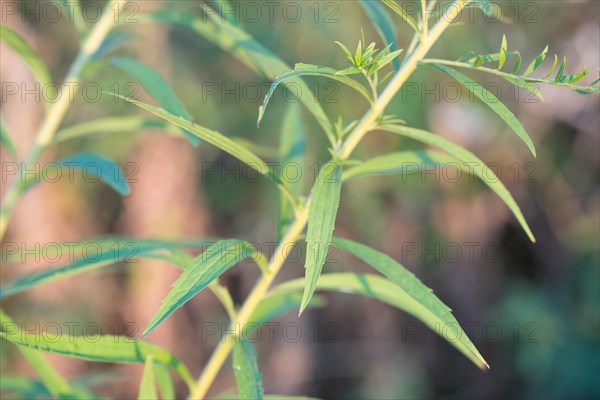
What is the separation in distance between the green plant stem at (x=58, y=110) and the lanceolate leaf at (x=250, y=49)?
0.15ft

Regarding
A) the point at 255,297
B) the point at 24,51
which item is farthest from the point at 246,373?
the point at 24,51

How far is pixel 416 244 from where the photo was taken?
7.34 feet

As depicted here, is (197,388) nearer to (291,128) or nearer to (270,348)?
(291,128)

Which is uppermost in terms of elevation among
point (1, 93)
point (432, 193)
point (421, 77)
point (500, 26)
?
point (500, 26)

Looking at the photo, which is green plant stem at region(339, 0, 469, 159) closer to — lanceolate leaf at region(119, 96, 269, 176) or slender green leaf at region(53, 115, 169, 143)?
lanceolate leaf at region(119, 96, 269, 176)

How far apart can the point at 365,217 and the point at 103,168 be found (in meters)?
1.44

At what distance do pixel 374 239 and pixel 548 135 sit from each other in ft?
2.29

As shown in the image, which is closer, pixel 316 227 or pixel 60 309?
pixel 316 227

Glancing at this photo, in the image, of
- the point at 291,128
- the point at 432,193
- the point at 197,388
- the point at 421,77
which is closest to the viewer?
the point at 197,388

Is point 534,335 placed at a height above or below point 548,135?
below

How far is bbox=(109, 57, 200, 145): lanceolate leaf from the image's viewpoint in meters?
0.66

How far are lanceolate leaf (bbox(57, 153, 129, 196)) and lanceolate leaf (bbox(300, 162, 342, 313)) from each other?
207mm

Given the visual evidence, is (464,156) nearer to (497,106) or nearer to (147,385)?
(497,106)

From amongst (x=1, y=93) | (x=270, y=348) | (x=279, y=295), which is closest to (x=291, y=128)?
(x=279, y=295)
